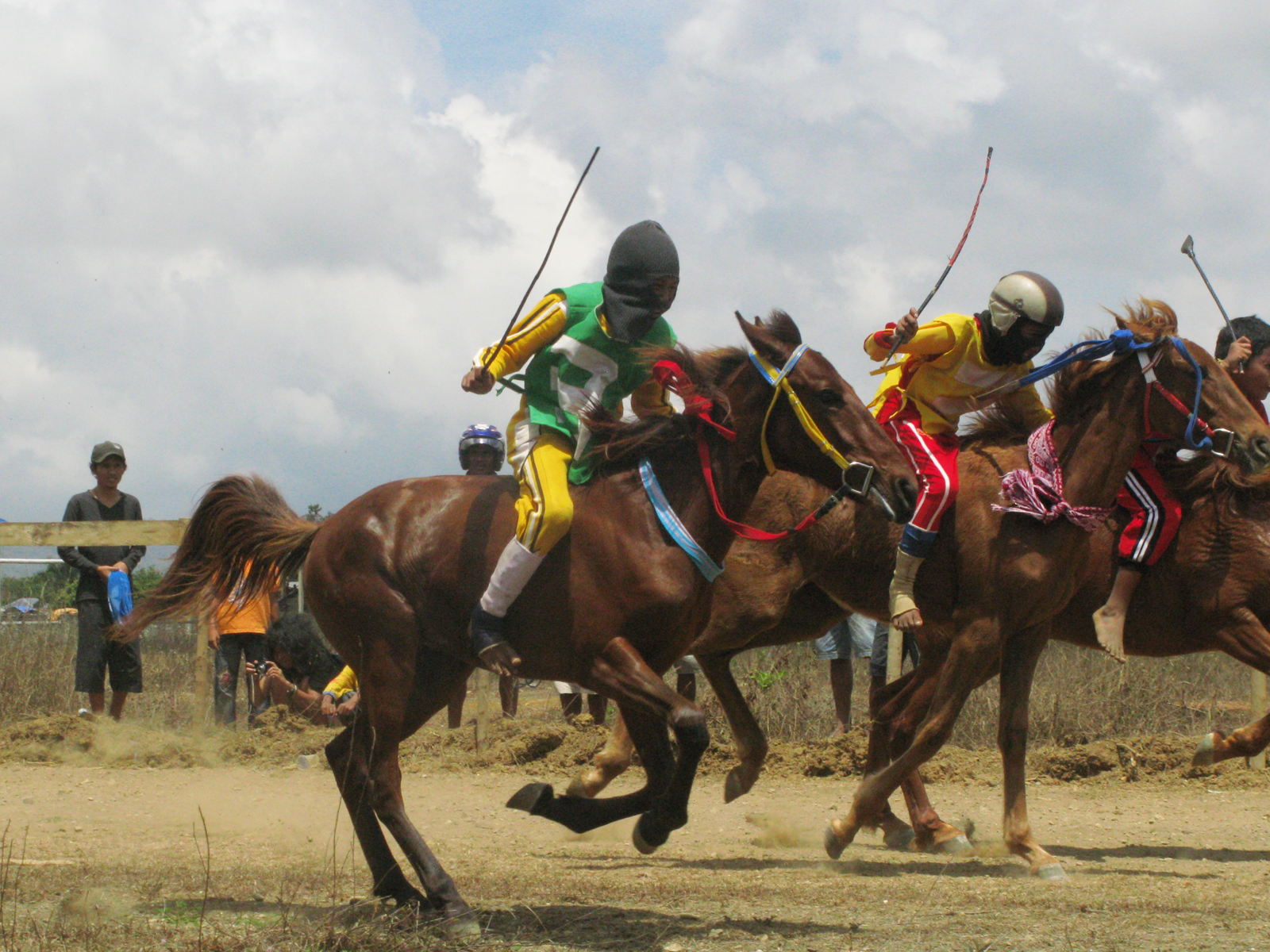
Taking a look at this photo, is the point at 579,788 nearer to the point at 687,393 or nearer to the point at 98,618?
the point at 687,393

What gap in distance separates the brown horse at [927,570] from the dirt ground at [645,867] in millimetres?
530

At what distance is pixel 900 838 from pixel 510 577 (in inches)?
132

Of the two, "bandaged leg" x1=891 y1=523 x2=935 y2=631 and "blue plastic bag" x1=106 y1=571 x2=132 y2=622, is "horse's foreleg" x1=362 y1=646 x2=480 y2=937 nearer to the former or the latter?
"bandaged leg" x1=891 y1=523 x2=935 y2=631

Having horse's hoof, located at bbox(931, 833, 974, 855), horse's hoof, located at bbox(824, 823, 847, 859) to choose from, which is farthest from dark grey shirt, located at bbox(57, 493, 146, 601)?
horse's hoof, located at bbox(931, 833, 974, 855)

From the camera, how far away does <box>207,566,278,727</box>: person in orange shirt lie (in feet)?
33.3

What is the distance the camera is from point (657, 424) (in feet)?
16.7

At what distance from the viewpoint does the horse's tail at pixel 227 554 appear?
5941 mm

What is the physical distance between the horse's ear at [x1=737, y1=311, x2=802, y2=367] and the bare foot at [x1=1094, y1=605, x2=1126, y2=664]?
2.86 meters

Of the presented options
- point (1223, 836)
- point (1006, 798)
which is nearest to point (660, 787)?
point (1006, 798)

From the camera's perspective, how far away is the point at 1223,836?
24.3 ft

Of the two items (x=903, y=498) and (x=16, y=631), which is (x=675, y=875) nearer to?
(x=903, y=498)

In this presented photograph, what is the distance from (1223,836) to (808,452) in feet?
13.7

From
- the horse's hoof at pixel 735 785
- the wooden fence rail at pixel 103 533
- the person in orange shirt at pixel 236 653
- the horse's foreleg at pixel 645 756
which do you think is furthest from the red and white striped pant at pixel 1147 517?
the wooden fence rail at pixel 103 533

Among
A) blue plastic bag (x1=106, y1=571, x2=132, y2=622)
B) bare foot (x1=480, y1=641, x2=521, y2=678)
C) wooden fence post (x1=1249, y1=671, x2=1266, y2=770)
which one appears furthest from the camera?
blue plastic bag (x1=106, y1=571, x2=132, y2=622)
